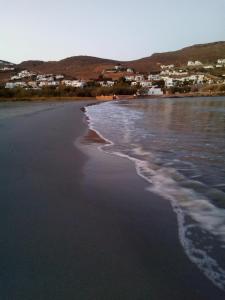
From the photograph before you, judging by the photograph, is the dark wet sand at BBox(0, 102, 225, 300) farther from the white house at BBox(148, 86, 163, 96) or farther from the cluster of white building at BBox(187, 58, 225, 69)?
the cluster of white building at BBox(187, 58, 225, 69)

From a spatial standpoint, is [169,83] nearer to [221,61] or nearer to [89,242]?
[221,61]

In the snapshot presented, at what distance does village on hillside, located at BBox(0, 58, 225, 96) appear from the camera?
129 meters

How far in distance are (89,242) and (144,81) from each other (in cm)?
15891

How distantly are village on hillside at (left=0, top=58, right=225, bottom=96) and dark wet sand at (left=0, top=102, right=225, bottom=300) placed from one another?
102 metres

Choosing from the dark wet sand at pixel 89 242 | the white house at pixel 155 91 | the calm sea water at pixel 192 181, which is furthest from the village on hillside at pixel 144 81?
the dark wet sand at pixel 89 242

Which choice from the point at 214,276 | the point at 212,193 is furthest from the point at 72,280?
the point at 212,193

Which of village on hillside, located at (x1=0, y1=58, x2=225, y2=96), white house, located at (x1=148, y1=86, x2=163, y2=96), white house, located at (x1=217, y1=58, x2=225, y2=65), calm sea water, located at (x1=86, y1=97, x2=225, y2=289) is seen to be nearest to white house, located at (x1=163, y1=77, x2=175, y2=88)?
village on hillside, located at (x1=0, y1=58, x2=225, y2=96)

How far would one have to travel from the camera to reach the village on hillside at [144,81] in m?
129

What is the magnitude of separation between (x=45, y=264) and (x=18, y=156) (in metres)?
7.59

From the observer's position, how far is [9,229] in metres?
5.33

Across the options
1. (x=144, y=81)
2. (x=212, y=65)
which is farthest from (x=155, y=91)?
(x=212, y=65)

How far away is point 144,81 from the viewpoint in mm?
160750

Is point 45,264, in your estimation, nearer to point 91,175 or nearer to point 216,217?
point 216,217

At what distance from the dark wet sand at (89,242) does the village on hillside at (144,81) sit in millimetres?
101834
